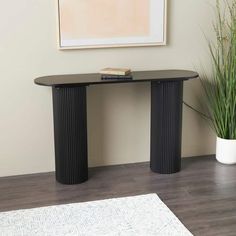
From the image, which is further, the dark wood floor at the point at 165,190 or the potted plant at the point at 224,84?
the potted plant at the point at 224,84

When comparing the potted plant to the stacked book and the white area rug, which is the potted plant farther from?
the white area rug

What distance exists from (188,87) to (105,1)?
3.16 ft

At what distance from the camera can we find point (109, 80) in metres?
2.99

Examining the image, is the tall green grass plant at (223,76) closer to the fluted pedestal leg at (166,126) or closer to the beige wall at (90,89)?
the beige wall at (90,89)

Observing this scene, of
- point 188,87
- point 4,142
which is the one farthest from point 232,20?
point 4,142

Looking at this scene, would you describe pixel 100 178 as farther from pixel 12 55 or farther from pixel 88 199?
pixel 12 55

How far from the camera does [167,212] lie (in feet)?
8.79

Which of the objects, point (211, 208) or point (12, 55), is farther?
point (12, 55)

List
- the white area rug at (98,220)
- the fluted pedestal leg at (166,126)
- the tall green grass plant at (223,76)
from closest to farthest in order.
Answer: the white area rug at (98,220) < the fluted pedestal leg at (166,126) < the tall green grass plant at (223,76)

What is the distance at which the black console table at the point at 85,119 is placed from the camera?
2.99 m

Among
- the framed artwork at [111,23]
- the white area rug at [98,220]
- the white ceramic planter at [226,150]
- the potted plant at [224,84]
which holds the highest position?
the framed artwork at [111,23]

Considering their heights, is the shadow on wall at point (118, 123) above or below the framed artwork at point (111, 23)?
below

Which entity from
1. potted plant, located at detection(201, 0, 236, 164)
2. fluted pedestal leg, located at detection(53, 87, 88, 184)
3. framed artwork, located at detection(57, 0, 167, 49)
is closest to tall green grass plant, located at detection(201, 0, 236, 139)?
potted plant, located at detection(201, 0, 236, 164)

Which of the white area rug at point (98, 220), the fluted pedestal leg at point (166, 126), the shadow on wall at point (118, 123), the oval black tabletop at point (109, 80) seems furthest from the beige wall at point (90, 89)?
the white area rug at point (98, 220)
